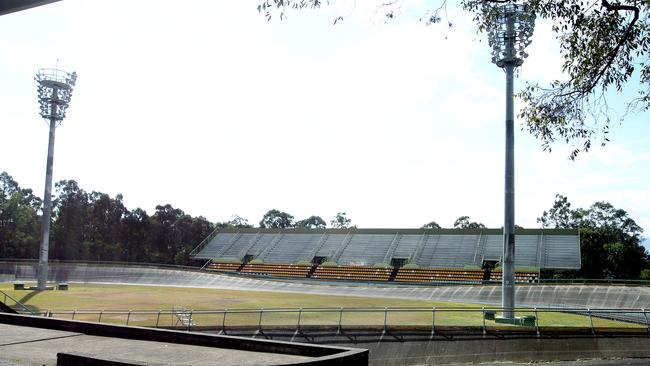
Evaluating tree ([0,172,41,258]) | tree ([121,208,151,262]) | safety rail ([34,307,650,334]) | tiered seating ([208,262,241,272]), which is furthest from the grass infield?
tree ([121,208,151,262])

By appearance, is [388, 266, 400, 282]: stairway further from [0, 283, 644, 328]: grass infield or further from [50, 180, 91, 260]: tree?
[50, 180, 91, 260]: tree

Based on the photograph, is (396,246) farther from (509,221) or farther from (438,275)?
(509,221)

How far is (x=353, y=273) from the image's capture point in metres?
59.8

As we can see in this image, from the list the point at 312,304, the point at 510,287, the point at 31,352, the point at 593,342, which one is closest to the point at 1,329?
the point at 31,352

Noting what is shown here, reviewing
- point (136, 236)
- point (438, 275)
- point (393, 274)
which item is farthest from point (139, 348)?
point (136, 236)

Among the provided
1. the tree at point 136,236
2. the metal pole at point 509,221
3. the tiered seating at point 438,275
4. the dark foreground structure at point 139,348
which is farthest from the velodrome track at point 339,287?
the dark foreground structure at point 139,348

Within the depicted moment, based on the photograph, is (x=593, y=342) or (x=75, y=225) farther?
(x=75, y=225)

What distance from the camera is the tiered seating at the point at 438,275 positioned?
53062mm

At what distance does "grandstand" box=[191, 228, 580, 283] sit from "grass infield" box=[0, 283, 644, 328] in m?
17.5

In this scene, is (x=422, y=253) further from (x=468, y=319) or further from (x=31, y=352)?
(x=31, y=352)

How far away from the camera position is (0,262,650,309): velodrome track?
121ft

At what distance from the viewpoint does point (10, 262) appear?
54.5 meters

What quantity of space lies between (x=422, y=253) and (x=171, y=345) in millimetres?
55374

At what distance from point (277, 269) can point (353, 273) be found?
31.0ft
